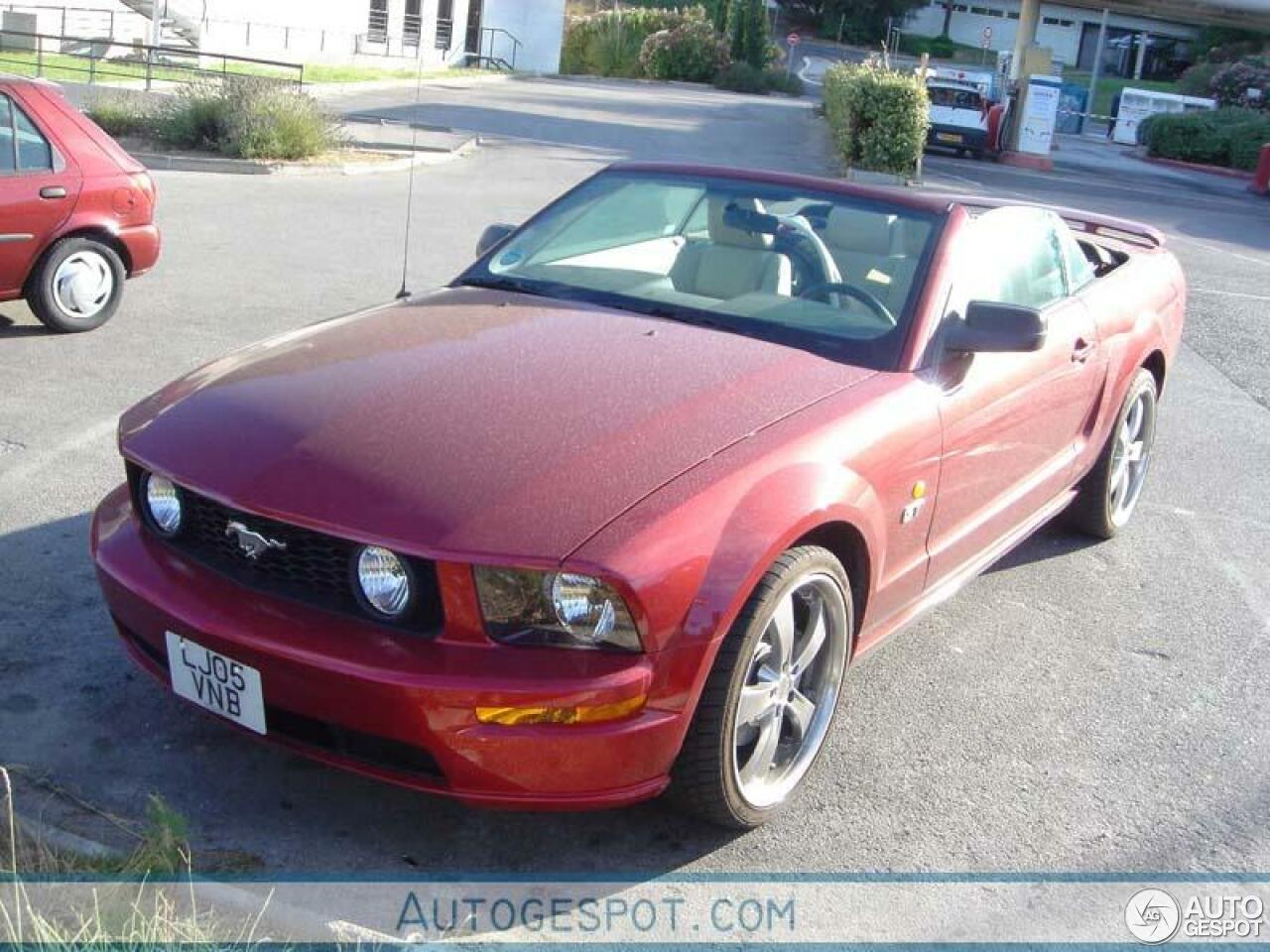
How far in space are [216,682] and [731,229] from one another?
237cm

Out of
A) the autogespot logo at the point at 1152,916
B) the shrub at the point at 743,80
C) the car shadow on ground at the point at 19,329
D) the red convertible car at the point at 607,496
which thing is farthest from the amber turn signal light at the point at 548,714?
the shrub at the point at 743,80

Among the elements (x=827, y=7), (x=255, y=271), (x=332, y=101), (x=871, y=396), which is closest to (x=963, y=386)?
(x=871, y=396)

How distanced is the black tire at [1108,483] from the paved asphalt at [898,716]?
4.2 inches

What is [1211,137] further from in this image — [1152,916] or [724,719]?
[724,719]

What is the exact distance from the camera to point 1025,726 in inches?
176

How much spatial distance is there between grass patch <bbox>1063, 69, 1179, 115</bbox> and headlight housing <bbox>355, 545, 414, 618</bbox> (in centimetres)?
6266

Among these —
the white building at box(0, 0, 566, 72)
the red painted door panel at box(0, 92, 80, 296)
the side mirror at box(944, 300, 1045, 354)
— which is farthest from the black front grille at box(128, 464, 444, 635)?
the white building at box(0, 0, 566, 72)

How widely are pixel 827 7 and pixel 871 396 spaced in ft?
278

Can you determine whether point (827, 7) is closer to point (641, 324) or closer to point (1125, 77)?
point (1125, 77)

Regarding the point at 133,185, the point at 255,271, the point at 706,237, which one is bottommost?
the point at 255,271

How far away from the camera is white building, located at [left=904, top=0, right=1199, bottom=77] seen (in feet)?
287

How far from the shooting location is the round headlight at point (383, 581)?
3.20 metres

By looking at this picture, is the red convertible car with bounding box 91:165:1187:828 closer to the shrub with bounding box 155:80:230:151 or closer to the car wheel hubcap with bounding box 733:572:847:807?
the car wheel hubcap with bounding box 733:572:847:807

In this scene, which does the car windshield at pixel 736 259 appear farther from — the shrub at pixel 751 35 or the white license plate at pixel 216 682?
the shrub at pixel 751 35
